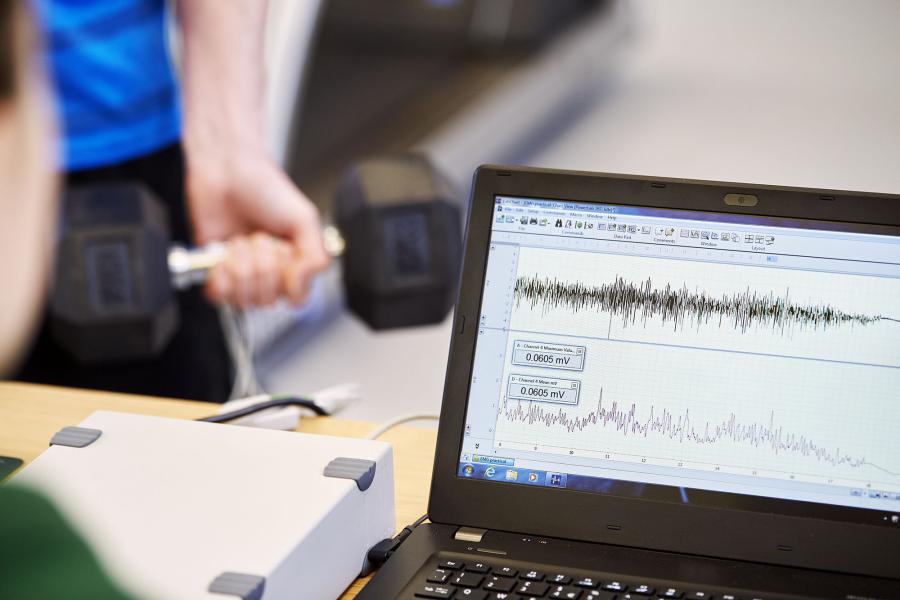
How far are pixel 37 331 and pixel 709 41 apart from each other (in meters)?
4.46

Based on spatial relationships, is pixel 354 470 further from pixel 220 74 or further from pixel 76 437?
pixel 220 74

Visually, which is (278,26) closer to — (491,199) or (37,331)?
(37,331)

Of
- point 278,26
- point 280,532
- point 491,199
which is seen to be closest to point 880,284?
point 491,199

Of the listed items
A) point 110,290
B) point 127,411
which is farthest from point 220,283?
point 127,411

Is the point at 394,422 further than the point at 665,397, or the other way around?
the point at 394,422

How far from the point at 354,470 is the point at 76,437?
0.24 m

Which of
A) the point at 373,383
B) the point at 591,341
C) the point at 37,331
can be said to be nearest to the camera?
the point at 591,341

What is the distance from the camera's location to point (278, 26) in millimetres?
2551

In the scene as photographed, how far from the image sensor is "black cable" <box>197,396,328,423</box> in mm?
1057

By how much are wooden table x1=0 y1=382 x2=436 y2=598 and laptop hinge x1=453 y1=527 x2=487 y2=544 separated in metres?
0.11

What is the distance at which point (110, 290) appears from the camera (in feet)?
4.33

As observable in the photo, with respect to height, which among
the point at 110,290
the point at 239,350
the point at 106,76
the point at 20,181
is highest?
the point at 106,76

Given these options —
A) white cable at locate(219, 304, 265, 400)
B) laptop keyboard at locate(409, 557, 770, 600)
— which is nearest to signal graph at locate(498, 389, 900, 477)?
laptop keyboard at locate(409, 557, 770, 600)

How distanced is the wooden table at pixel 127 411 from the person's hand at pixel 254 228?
26cm
